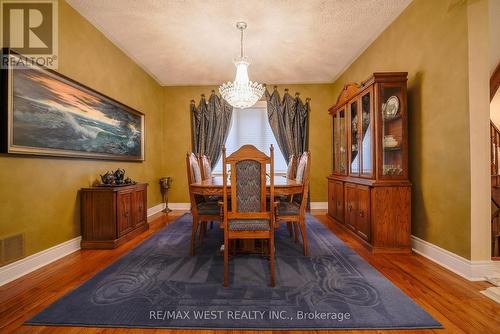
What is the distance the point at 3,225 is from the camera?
191 cm

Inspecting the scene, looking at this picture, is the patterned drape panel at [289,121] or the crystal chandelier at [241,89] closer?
the crystal chandelier at [241,89]

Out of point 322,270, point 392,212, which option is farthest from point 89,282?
point 392,212

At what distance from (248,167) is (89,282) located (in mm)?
1619

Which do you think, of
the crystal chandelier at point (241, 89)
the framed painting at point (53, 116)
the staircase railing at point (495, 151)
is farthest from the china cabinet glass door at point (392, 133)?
the framed painting at point (53, 116)

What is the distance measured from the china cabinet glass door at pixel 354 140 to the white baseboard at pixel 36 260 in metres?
3.56

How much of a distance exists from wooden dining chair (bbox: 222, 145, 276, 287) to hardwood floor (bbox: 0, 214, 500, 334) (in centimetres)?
75

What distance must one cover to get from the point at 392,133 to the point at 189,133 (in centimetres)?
396

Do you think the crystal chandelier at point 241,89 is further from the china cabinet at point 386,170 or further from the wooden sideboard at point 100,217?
the wooden sideboard at point 100,217

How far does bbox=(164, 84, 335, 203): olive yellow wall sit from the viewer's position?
5.11 metres

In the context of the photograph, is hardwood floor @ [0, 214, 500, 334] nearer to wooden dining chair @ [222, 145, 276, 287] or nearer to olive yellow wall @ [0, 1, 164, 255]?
olive yellow wall @ [0, 1, 164, 255]

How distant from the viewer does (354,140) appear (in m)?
3.27

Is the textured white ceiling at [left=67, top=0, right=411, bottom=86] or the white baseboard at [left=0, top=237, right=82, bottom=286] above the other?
the textured white ceiling at [left=67, top=0, right=411, bottom=86]

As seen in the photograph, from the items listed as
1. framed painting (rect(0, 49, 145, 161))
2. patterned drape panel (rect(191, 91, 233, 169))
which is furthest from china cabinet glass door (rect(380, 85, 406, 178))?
framed painting (rect(0, 49, 145, 161))

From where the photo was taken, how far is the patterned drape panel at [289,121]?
5047mm
